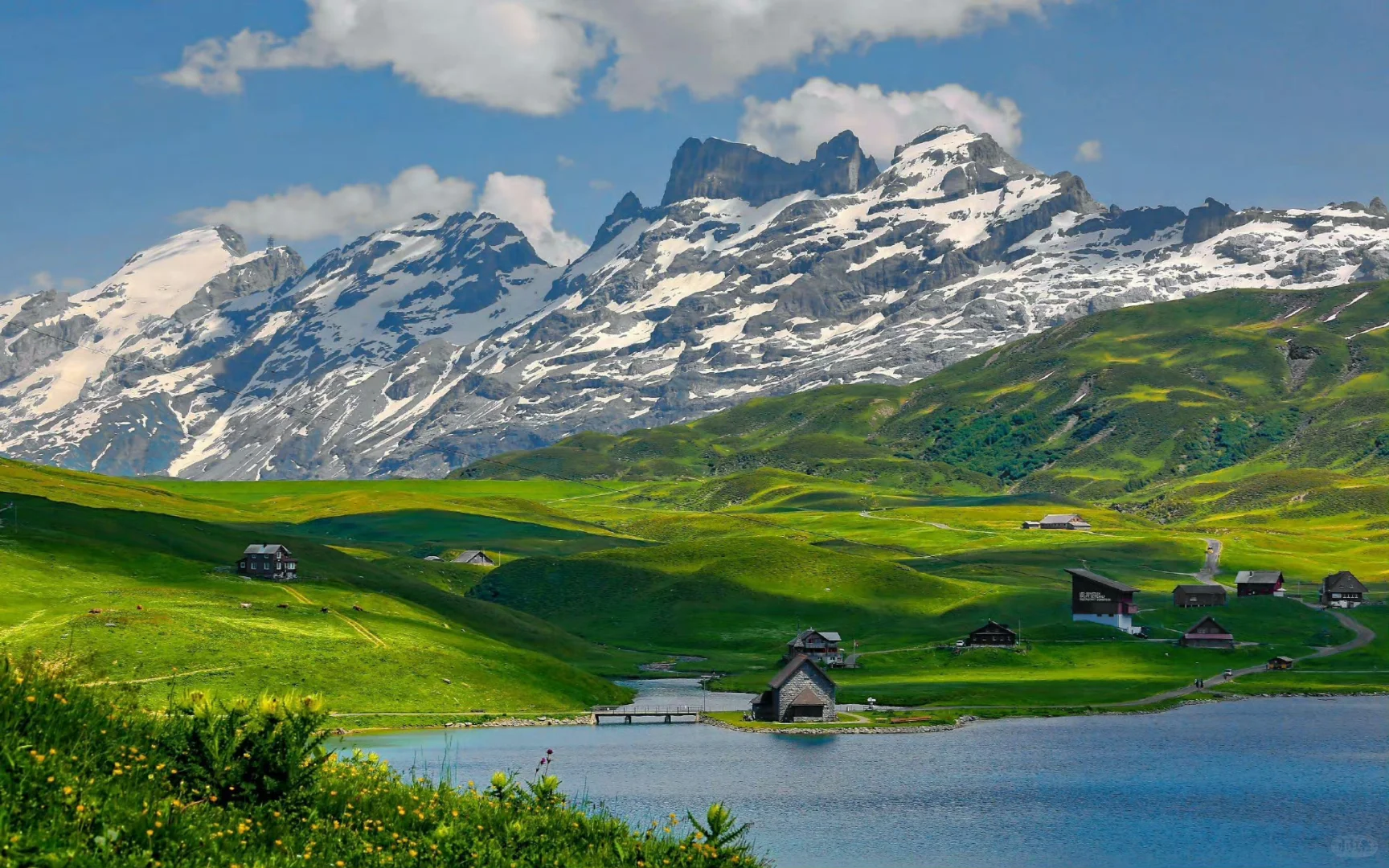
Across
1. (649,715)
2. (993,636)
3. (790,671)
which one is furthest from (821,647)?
(649,715)

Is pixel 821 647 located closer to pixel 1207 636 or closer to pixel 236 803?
pixel 1207 636

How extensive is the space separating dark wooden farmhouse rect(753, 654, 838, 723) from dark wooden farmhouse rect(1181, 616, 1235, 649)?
232 feet

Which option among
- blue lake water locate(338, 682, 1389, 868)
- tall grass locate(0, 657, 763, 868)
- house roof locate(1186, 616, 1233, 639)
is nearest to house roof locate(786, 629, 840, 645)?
blue lake water locate(338, 682, 1389, 868)

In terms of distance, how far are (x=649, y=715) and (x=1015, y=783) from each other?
157 ft

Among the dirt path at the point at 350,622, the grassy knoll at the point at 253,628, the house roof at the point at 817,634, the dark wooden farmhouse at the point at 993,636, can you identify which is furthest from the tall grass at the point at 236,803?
the dark wooden farmhouse at the point at 993,636

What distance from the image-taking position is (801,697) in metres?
139

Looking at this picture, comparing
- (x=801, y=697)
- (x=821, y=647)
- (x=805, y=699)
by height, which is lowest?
(x=805, y=699)

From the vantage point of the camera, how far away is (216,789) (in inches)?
1256

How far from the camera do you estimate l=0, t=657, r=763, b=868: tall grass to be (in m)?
26.5

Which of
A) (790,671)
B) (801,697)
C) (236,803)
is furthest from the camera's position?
(790,671)

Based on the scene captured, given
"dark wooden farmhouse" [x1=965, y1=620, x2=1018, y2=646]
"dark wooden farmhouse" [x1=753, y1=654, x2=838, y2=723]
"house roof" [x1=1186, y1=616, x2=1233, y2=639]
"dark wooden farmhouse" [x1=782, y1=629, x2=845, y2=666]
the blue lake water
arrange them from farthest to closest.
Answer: "house roof" [x1=1186, y1=616, x2=1233, y2=639] → "dark wooden farmhouse" [x1=965, y1=620, x2=1018, y2=646] → "dark wooden farmhouse" [x1=782, y1=629, x2=845, y2=666] → "dark wooden farmhouse" [x1=753, y1=654, x2=838, y2=723] → the blue lake water

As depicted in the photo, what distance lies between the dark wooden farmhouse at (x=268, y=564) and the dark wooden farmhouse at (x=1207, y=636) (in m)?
115

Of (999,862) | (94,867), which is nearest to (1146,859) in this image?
(999,862)

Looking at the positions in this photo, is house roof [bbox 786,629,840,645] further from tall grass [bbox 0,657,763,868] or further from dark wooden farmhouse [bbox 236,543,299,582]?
tall grass [bbox 0,657,763,868]
